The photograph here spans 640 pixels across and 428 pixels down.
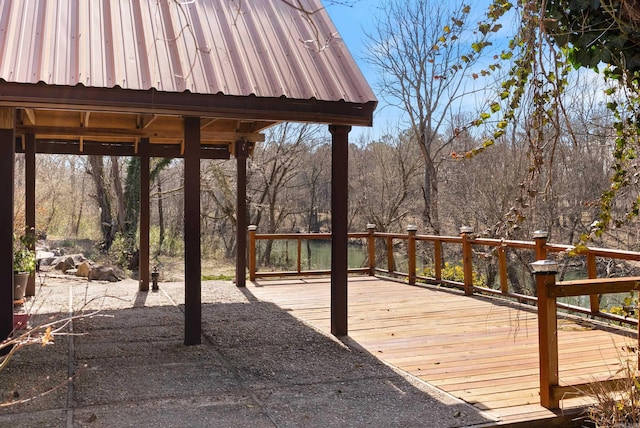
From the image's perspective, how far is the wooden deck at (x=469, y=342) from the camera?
161 inches

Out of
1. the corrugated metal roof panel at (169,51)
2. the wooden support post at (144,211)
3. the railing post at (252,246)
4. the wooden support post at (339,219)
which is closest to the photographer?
the corrugated metal roof panel at (169,51)

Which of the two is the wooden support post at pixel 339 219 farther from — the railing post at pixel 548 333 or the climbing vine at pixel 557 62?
the climbing vine at pixel 557 62

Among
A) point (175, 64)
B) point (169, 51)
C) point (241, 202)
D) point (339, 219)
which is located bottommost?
point (339, 219)

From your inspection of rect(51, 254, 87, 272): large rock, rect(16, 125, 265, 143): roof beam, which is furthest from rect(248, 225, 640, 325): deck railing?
rect(51, 254, 87, 272): large rock

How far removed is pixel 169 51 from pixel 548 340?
410 cm

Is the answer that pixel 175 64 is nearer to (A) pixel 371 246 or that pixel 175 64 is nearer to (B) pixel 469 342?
(B) pixel 469 342

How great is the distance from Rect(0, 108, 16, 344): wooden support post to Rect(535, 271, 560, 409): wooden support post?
406 centimetres

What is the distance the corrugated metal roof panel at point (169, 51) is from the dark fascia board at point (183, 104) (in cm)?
6

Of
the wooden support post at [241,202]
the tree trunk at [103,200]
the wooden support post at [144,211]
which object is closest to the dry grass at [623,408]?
the wooden support post at [241,202]

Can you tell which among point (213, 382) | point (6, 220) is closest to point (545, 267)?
point (213, 382)

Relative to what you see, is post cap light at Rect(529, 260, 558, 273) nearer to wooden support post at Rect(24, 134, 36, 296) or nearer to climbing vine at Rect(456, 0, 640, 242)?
climbing vine at Rect(456, 0, 640, 242)

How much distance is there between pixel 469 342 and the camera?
557 centimetres

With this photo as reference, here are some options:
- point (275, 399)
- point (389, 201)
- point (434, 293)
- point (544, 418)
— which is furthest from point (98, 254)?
point (544, 418)

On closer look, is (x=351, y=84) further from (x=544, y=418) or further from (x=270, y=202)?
(x=270, y=202)
